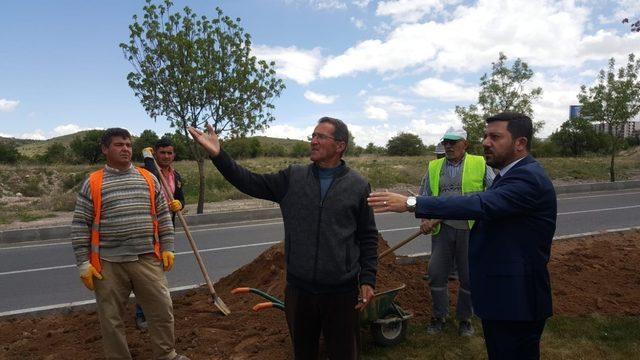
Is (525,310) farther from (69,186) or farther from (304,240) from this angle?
(69,186)

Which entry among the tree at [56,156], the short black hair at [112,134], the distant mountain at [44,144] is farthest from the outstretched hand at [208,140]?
the distant mountain at [44,144]

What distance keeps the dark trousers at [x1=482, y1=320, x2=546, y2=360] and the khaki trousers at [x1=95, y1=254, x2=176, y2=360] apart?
2287 millimetres

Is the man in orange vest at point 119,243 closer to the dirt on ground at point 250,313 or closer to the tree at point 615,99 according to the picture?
the dirt on ground at point 250,313

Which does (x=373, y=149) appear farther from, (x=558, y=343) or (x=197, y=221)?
(x=558, y=343)

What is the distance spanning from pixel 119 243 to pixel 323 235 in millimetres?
1539

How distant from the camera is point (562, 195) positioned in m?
17.6

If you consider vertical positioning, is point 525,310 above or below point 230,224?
above

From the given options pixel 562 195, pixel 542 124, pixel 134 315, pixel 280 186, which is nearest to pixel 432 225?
pixel 280 186

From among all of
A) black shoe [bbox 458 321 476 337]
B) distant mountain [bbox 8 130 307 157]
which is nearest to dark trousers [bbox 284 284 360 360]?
black shoe [bbox 458 321 476 337]

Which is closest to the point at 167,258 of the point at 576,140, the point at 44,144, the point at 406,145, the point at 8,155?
the point at 8,155

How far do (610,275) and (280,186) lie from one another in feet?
17.1

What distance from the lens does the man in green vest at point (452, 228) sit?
4.31m

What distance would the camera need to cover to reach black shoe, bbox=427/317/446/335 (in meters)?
4.49

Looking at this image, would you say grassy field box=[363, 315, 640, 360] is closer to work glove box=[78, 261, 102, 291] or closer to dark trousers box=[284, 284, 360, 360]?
dark trousers box=[284, 284, 360, 360]
